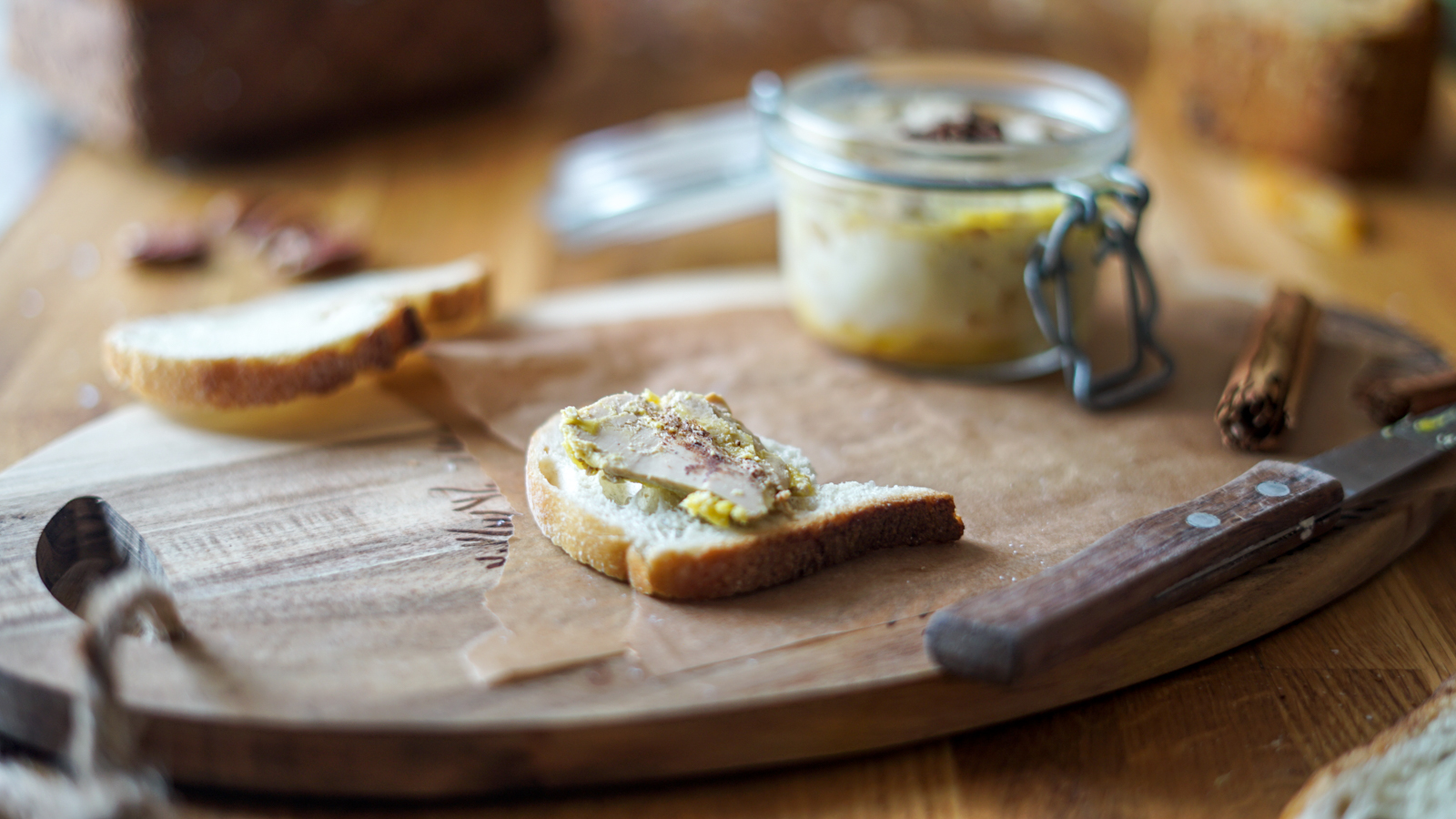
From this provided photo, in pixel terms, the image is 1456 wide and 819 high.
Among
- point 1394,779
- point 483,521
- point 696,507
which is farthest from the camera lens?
point 483,521

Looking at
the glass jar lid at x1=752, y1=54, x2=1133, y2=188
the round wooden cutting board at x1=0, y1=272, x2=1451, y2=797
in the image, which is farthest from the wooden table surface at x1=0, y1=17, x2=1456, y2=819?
the glass jar lid at x1=752, y1=54, x2=1133, y2=188

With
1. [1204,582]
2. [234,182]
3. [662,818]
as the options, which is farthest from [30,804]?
[234,182]

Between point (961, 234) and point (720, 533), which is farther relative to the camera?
point (961, 234)

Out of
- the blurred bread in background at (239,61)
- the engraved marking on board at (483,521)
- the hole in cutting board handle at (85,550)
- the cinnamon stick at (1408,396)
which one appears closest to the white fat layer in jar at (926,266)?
the cinnamon stick at (1408,396)

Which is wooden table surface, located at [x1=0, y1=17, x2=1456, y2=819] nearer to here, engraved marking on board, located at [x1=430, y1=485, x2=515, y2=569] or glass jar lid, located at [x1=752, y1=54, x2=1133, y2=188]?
engraved marking on board, located at [x1=430, y1=485, x2=515, y2=569]

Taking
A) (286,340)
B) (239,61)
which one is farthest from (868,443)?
(239,61)

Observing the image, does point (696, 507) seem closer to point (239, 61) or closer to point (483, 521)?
point (483, 521)
